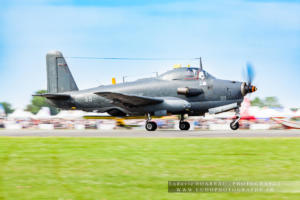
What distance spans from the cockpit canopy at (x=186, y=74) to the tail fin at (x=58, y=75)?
28.6 ft

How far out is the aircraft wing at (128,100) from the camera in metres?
25.3

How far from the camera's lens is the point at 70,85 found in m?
31.1

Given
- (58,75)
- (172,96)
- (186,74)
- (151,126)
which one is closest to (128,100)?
(151,126)

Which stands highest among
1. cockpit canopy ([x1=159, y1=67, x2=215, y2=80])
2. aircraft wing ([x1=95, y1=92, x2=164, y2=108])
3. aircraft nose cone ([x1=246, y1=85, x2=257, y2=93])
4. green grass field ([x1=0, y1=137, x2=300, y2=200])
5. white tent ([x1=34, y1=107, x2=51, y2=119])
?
cockpit canopy ([x1=159, y1=67, x2=215, y2=80])

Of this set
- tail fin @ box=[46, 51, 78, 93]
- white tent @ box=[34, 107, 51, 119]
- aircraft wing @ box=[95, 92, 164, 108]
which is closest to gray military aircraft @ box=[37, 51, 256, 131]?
aircraft wing @ box=[95, 92, 164, 108]

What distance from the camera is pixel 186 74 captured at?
26.4 m

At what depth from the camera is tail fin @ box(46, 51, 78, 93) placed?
31.0 m

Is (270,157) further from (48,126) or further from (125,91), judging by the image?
(48,126)

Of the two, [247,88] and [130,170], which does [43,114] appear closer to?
[247,88]

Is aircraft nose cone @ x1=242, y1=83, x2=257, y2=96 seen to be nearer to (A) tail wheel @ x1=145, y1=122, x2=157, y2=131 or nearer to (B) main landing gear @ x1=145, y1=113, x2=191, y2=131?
(B) main landing gear @ x1=145, y1=113, x2=191, y2=131

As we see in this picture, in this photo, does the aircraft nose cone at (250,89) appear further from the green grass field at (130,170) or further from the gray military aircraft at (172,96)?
the green grass field at (130,170)

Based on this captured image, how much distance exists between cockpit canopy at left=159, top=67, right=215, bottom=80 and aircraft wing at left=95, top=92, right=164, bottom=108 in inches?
83.1

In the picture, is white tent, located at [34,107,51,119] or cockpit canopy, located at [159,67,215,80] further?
white tent, located at [34,107,51,119]

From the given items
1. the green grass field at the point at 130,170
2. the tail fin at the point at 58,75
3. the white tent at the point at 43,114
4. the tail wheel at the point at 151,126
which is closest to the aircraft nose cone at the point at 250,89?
the tail wheel at the point at 151,126
